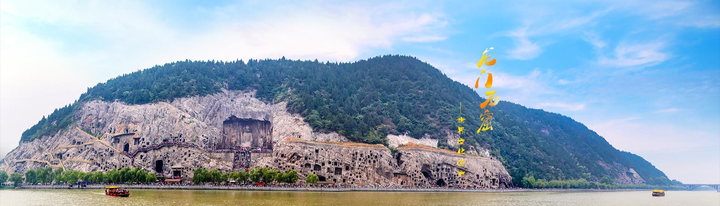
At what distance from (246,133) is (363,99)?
28.9m

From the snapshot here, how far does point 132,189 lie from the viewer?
77062mm

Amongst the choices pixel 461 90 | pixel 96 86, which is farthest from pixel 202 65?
pixel 461 90

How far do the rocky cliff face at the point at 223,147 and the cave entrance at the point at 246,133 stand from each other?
201 millimetres

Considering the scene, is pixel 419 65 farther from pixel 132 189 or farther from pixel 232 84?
pixel 132 189

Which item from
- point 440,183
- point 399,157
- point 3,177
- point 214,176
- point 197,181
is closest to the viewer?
point 197,181

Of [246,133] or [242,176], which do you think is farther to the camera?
[246,133]

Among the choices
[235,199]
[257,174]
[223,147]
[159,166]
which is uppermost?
[223,147]

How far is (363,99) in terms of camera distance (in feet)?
423

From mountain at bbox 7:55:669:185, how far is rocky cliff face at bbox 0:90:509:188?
119 inches

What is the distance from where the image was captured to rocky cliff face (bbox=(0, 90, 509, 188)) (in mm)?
91812

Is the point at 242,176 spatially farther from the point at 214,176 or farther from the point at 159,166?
the point at 159,166

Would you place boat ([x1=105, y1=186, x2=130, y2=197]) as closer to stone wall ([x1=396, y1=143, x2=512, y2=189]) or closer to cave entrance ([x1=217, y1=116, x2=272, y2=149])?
stone wall ([x1=396, y1=143, x2=512, y2=189])

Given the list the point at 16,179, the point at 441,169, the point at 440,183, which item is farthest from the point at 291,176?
the point at 16,179

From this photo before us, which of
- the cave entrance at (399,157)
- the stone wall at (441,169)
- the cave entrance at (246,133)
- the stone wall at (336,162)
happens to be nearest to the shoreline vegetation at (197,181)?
the stone wall at (336,162)
